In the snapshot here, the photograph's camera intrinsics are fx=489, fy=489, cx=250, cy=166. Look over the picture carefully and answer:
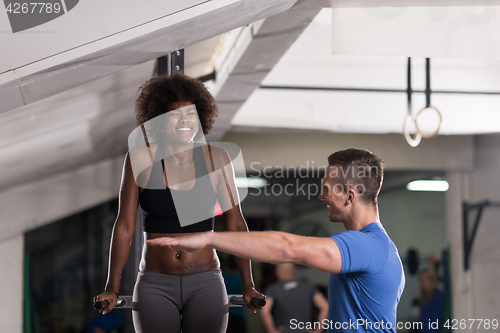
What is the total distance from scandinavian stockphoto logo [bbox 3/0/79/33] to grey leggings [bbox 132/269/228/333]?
2.56ft

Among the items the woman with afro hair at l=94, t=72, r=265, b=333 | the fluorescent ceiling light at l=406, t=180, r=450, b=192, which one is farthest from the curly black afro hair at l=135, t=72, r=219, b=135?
the fluorescent ceiling light at l=406, t=180, r=450, b=192

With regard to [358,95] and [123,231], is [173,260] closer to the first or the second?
[123,231]

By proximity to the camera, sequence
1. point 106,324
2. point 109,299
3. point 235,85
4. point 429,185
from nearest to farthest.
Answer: point 109,299
point 235,85
point 106,324
point 429,185

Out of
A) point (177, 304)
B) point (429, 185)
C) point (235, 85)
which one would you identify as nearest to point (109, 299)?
point (177, 304)

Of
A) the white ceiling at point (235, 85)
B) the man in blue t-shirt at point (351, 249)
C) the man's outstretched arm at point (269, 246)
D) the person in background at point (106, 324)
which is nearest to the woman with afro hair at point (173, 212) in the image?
the white ceiling at point (235, 85)

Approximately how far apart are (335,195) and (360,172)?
0.09 metres

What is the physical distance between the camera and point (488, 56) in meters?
1.89

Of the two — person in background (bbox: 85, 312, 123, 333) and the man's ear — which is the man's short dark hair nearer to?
the man's ear

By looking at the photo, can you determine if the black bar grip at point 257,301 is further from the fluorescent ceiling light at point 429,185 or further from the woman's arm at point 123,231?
the fluorescent ceiling light at point 429,185

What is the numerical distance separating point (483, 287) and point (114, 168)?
461cm

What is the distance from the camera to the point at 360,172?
1.31m

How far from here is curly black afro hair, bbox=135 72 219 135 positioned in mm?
1578

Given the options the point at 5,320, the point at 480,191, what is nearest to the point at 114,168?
the point at 5,320

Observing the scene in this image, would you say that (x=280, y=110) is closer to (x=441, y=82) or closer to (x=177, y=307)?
(x=441, y=82)
